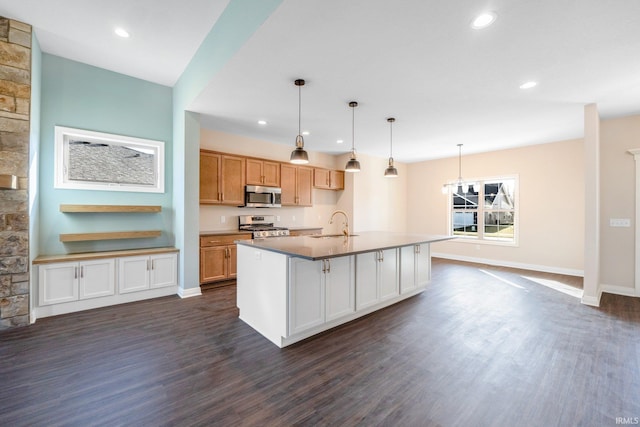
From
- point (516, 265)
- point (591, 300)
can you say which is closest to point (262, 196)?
point (591, 300)

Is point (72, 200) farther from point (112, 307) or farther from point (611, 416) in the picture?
point (611, 416)

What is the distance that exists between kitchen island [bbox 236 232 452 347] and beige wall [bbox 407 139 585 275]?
3.96 meters

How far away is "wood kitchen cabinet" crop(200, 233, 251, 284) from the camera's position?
14.4 feet

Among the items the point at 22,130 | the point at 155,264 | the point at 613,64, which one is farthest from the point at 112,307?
the point at 613,64

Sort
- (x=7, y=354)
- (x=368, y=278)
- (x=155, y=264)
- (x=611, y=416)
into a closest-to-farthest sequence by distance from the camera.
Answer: (x=611, y=416) < (x=7, y=354) < (x=368, y=278) < (x=155, y=264)

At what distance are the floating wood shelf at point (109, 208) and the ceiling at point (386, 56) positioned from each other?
1.63 m

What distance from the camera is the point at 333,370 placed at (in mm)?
2172

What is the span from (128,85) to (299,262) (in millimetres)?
3849

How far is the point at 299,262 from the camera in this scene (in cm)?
253

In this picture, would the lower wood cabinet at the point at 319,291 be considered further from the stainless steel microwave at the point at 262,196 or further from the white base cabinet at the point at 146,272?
the stainless steel microwave at the point at 262,196

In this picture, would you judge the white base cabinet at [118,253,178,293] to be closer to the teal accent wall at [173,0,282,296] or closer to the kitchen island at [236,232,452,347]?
the teal accent wall at [173,0,282,296]

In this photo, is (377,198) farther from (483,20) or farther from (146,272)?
(146,272)

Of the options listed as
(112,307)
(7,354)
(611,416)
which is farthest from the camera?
(112,307)

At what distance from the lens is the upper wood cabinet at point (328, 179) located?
251 inches
